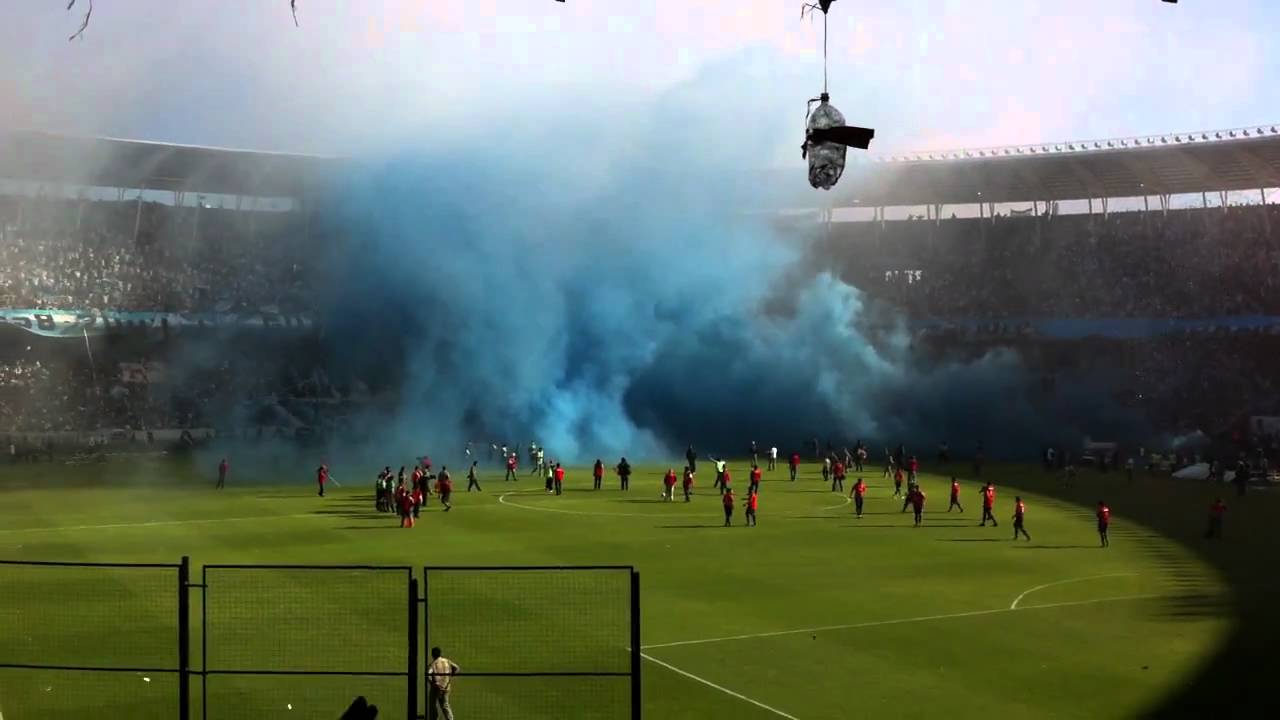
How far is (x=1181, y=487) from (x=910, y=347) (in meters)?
22.0

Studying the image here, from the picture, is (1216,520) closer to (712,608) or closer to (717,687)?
(712,608)

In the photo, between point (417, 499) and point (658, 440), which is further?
point (658, 440)

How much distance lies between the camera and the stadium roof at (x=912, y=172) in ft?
205

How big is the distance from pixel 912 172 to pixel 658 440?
80.2 ft

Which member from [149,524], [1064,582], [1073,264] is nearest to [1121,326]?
[1073,264]

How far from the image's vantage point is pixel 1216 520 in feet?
95.5

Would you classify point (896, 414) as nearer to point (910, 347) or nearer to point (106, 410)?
point (910, 347)

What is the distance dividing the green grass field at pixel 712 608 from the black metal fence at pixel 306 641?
0.07 metres

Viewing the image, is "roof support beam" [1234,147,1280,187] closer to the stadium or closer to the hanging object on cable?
the stadium

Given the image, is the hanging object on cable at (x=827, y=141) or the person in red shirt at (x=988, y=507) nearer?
the hanging object on cable at (x=827, y=141)

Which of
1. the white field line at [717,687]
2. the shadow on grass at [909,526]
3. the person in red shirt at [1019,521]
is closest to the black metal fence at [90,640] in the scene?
the white field line at [717,687]

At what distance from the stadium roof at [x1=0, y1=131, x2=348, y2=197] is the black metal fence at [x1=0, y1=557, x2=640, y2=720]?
4534 centimetres

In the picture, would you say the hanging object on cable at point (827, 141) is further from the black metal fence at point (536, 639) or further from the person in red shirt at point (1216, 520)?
the person in red shirt at point (1216, 520)

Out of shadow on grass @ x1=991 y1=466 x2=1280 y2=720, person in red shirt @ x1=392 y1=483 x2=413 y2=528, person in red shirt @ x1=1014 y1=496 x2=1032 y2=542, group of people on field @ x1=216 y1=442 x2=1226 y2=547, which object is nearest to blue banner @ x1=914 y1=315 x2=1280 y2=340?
shadow on grass @ x1=991 y1=466 x2=1280 y2=720
